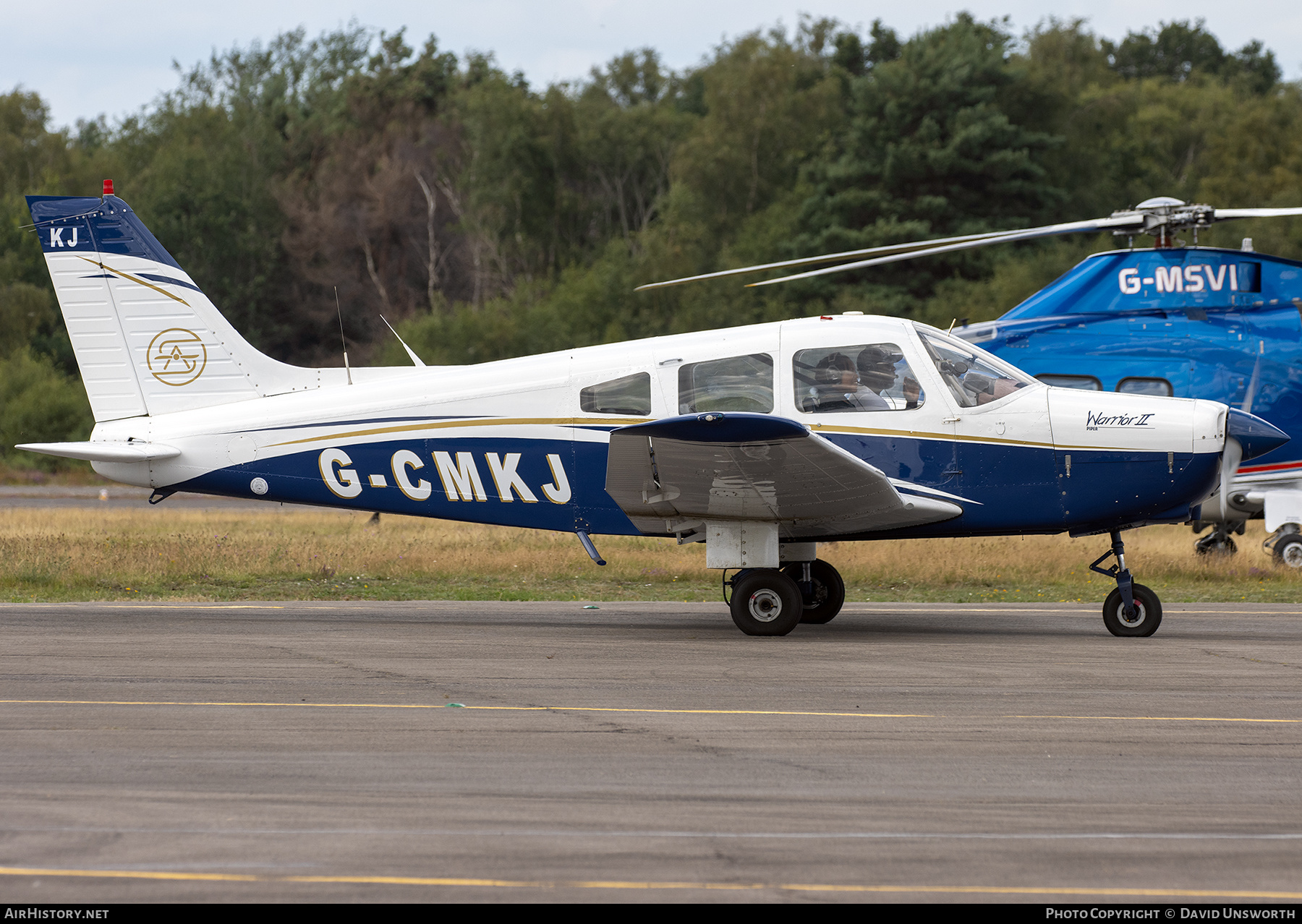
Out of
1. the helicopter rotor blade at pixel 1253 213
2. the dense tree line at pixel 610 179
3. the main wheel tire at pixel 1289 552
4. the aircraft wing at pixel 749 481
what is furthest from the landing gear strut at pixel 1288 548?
the dense tree line at pixel 610 179

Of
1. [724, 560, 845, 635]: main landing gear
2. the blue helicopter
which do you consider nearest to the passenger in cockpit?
[724, 560, 845, 635]: main landing gear

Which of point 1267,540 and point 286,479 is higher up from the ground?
point 286,479

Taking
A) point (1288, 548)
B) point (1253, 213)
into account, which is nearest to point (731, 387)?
point (1253, 213)

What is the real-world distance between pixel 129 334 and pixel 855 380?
6759 mm

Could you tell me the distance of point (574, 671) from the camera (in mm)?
8906

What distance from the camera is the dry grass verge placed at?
14414mm

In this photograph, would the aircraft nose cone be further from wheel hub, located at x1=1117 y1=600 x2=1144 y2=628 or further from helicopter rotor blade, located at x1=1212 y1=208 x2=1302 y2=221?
helicopter rotor blade, located at x1=1212 y1=208 x2=1302 y2=221

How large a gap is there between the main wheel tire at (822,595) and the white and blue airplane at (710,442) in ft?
0.05

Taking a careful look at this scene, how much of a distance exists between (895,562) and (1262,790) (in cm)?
1090

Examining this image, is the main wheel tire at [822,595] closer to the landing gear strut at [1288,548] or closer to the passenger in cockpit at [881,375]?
the passenger in cockpit at [881,375]

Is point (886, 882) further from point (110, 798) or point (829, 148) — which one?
point (829, 148)

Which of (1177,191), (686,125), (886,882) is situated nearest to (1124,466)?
(886,882)

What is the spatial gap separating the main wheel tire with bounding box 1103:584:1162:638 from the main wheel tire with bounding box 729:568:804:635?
2.63 meters
